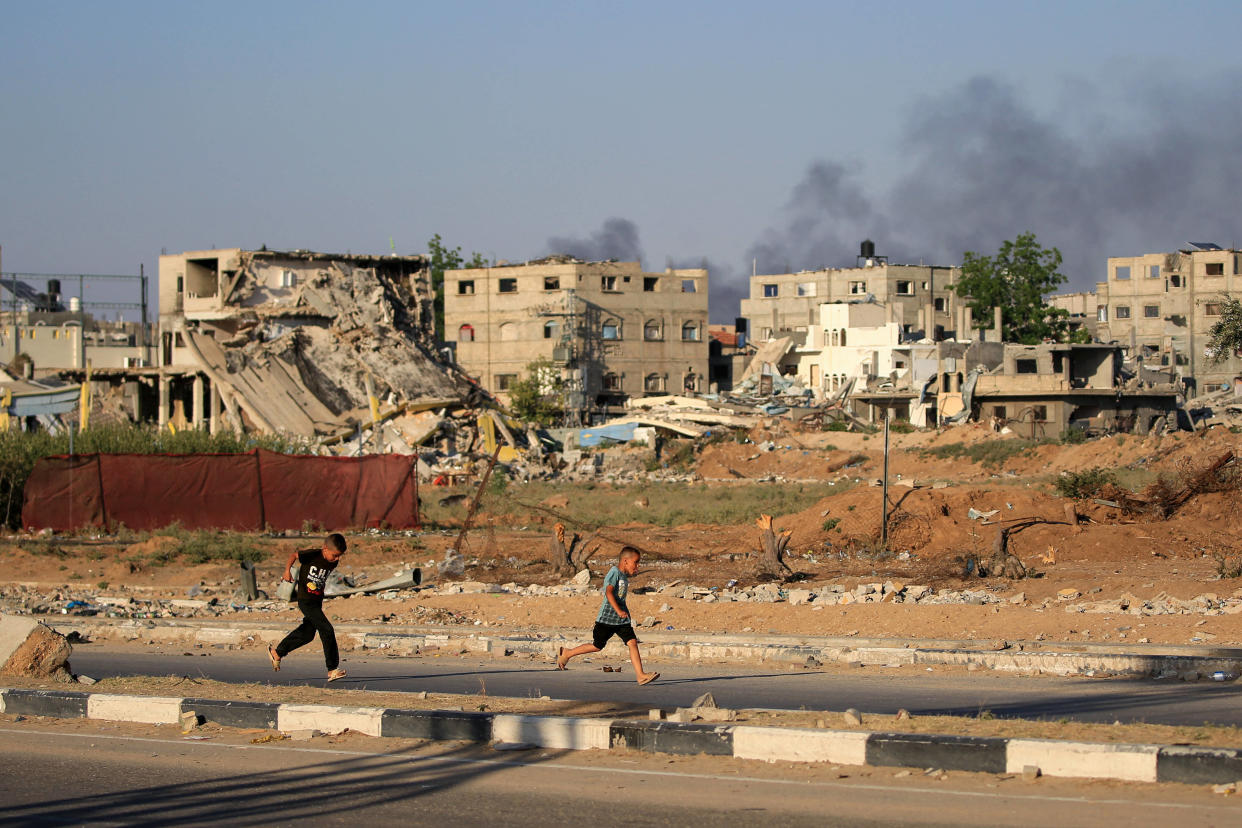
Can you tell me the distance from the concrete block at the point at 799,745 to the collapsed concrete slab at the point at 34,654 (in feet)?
21.6

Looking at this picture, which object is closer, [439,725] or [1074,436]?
[439,725]

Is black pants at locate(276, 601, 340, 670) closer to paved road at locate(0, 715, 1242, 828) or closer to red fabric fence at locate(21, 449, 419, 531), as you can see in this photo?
paved road at locate(0, 715, 1242, 828)

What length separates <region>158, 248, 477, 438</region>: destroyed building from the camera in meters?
57.4

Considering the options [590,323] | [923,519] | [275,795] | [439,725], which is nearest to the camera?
[275,795]

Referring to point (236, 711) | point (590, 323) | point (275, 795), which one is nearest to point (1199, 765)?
point (275, 795)

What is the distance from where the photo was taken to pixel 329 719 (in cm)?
949

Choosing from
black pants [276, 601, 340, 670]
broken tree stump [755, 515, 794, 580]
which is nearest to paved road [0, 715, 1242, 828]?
black pants [276, 601, 340, 670]

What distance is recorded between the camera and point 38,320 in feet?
309

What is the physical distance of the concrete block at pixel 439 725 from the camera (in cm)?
907

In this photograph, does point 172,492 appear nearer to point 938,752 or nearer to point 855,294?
point 938,752

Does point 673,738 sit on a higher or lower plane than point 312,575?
lower

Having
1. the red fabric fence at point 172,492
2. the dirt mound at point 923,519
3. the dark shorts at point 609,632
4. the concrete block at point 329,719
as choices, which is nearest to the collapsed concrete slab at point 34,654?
the concrete block at point 329,719

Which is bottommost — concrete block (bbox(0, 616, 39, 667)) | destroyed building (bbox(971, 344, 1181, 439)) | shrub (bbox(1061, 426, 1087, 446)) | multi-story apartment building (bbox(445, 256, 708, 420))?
concrete block (bbox(0, 616, 39, 667))

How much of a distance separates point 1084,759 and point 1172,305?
3342 inches
